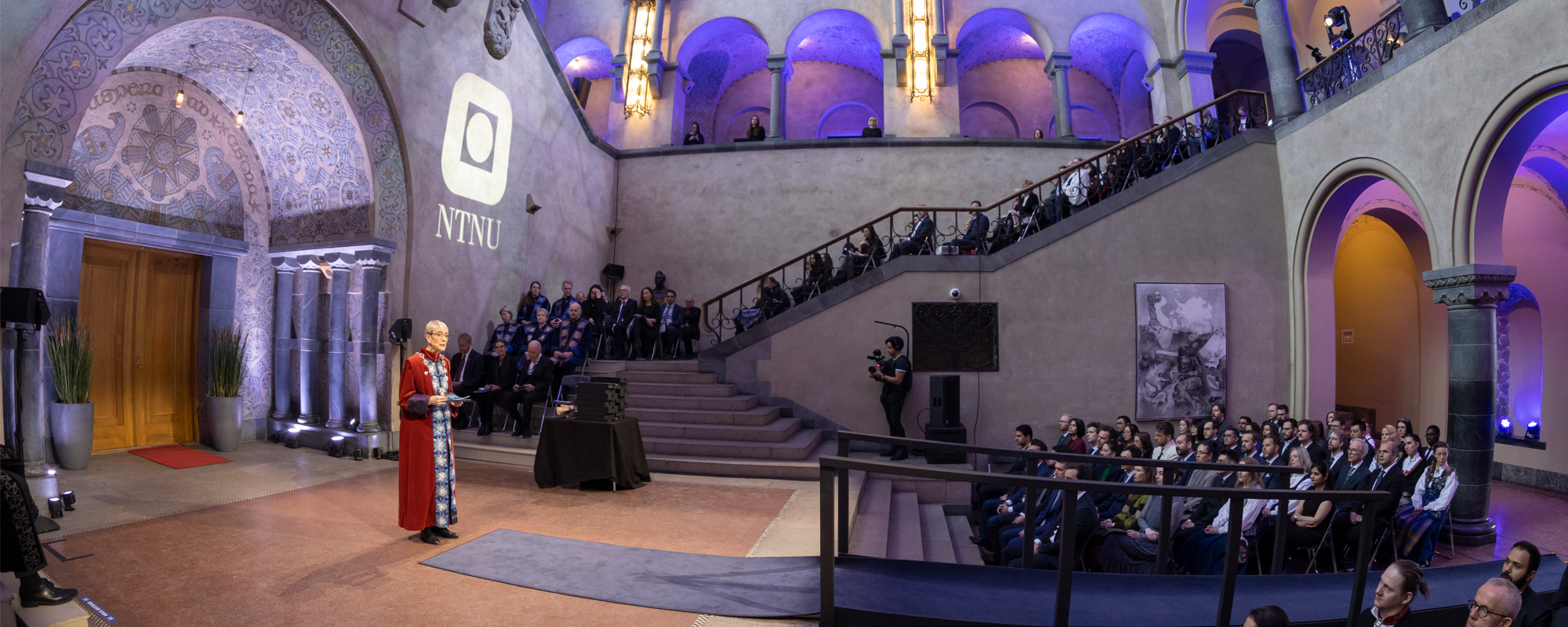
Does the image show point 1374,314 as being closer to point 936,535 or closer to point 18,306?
point 936,535

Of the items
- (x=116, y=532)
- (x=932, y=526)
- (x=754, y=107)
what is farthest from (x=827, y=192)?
(x=116, y=532)

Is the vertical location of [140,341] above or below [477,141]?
below

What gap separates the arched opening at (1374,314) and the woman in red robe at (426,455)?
380 inches

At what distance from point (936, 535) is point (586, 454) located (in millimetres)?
2982

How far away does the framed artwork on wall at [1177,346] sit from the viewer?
9.61 metres

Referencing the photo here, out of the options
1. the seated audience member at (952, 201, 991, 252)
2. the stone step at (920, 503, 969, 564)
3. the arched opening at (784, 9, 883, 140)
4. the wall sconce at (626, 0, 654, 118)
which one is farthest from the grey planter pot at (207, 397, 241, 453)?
the arched opening at (784, 9, 883, 140)

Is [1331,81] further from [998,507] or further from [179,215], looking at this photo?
[179,215]

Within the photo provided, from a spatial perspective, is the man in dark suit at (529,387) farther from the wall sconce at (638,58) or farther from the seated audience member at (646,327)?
the wall sconce at (638,58)

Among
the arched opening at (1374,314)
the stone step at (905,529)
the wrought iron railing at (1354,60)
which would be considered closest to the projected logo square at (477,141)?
the stone step at (905,529)

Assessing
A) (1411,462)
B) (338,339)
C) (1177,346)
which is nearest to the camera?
(1411,462)

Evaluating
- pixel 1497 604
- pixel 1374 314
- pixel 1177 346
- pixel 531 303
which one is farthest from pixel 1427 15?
pixel 531 303

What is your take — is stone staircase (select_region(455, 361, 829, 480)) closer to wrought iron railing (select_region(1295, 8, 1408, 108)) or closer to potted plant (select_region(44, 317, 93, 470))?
potted plant (select_region(44, 317, 93, 470))

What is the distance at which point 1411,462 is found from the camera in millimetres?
5961

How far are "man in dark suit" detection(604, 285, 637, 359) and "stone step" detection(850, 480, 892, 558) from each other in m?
4.59
